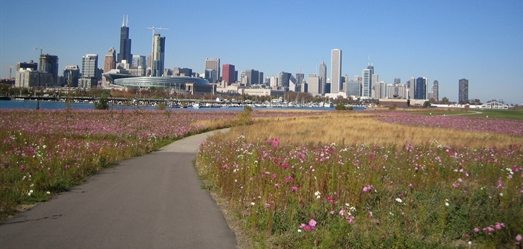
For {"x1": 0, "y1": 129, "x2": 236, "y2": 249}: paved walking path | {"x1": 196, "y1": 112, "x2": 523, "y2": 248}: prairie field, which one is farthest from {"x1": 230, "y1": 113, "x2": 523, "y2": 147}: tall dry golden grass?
{"x1": 0, "y1": 129, "x2": 236, "y2": 249}: paved walking path

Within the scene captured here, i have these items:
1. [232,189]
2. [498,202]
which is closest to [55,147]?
[232,189]

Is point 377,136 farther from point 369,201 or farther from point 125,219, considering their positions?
point 125,219

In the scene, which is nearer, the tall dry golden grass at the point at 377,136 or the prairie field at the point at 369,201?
the prairie field at the point at 369,201

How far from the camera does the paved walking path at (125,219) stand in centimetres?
690

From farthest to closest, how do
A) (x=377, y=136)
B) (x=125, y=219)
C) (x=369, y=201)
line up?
1. (x=377, y=136)
2. (x=369, y=201)
3. (x=125, y=219)

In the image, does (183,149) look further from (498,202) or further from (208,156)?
(498,202)

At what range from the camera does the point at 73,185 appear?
11.6 m

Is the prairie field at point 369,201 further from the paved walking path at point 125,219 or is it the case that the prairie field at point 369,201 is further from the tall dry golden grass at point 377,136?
the tall dry golden grass at point 377,136

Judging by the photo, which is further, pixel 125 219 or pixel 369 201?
pixel 369 201

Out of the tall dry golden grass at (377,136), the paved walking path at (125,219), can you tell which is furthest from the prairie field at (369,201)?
the tall dry golden grass at (377,136)

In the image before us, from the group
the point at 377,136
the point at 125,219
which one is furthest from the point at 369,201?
the point at 377,136

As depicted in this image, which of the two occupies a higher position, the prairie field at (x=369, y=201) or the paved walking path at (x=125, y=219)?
the prairie field at (x=369, y=201)

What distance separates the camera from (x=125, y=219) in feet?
27.0

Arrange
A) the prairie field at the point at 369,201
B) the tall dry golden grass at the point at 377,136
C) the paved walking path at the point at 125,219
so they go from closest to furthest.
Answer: the prairie field at the point at 369,201 < the paved walking path at the point at 125,219 < the tall dry golden grass at the point at 377,136
